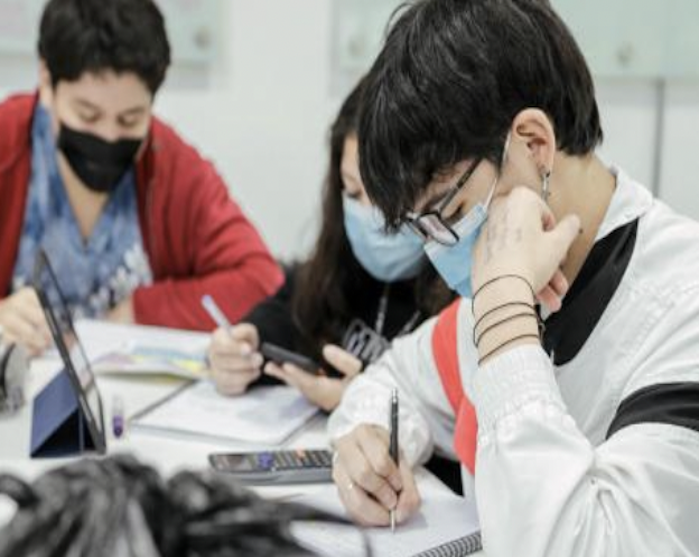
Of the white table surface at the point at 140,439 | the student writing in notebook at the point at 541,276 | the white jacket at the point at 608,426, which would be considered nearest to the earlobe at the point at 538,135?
Answer: the student writing in notebook at the point at 541,276

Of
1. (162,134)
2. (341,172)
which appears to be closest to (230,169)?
(162,134)

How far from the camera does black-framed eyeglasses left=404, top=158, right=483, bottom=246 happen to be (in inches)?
41.2

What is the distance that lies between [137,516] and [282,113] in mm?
2693

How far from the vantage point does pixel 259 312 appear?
6.02 ft

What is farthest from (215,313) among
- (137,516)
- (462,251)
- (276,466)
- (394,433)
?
(137,516)

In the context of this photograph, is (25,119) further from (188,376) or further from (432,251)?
(432,251)

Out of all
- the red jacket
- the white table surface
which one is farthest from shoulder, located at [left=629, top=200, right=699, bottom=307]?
the red jacket

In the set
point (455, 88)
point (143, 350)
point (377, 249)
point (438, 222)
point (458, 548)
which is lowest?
point (143, 350)

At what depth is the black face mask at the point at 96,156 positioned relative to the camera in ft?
6.87

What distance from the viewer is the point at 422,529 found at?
1.17 metres

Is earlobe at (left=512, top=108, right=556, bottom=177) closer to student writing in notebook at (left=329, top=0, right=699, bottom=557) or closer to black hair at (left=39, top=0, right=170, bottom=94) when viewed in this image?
student writing in notebook at (left=329, top=0, right=699, bottom=557)

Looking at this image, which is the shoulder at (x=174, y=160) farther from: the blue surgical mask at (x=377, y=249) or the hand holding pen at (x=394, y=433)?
the hand holding pen at (x=394, y=433)

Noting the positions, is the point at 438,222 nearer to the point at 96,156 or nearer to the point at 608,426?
the point at 608,426

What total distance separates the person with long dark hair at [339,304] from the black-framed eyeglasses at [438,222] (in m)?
0.46
